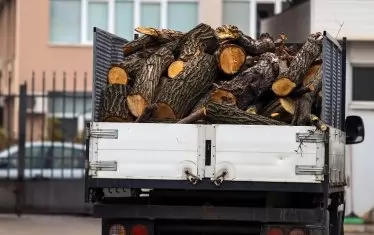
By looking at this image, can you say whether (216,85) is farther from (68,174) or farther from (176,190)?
(68,174)

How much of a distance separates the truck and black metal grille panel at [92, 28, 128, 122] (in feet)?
2.52

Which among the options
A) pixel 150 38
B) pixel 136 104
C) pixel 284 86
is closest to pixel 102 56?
pixel 150 38

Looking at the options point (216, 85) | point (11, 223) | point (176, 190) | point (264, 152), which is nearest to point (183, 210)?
point (176, 190)

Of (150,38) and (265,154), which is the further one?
(150,38)

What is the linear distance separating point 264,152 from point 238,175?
1.00 ft

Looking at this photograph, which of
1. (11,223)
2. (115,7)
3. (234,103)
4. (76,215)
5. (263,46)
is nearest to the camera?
(234,103)

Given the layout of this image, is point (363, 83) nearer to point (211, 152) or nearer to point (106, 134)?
point (211, 152)

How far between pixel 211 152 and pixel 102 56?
202 cm

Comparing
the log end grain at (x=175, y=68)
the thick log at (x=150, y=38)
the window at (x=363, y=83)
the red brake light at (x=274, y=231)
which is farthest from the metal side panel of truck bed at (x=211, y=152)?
the window at (x=363, y=83)

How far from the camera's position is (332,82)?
8.47 m

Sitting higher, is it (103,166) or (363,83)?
(363,83)

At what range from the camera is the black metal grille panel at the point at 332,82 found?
7891mm

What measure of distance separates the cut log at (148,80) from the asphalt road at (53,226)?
6022 mm

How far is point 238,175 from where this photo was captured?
7391 mm
